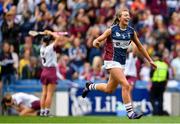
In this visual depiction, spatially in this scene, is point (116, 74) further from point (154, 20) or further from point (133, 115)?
point (154, 20)

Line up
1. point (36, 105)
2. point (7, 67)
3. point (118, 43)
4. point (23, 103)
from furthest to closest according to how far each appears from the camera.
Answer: point (7, 67) < point (23, 103) < point (36, 105) < point (118, 43)

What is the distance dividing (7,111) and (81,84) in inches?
91.9

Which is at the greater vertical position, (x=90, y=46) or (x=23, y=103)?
(x=90, y=46)

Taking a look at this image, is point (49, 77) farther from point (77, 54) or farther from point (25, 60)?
point (77, 54)

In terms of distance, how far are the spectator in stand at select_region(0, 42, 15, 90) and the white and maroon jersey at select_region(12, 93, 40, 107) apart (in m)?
1.62

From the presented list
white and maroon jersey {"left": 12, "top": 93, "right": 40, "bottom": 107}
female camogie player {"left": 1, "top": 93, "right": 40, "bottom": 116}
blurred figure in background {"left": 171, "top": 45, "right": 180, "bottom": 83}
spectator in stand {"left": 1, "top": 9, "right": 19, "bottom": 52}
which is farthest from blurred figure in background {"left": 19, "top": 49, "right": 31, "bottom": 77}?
blurred figure in background {"left": 171, "top": 45, "right": 180, "bottom": 83}

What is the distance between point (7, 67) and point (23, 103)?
190 centimetres

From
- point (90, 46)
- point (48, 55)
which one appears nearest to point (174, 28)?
point (90, 46)

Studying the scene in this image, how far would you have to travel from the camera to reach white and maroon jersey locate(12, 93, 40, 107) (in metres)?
21.2

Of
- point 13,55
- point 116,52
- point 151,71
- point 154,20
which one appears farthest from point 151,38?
point 116,52

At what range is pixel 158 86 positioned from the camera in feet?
76.5

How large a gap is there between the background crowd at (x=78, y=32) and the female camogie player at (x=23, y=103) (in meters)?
1.63

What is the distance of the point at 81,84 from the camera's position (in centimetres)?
2347

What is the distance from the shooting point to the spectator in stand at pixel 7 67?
2283 cm
